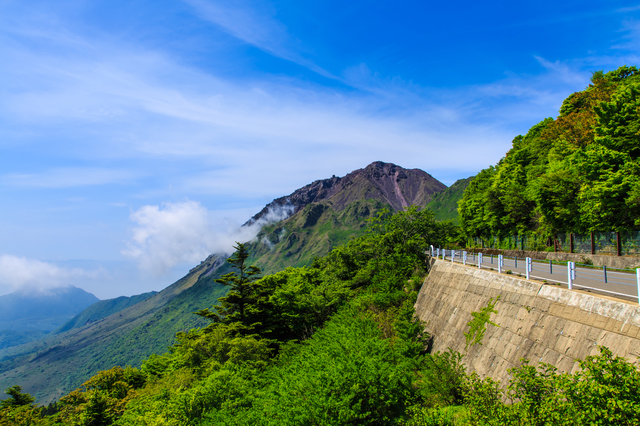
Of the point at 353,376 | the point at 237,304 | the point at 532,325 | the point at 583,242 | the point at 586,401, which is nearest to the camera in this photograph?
the point at 586,401

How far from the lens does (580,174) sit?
29406 millimetres

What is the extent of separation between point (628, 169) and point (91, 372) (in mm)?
218871

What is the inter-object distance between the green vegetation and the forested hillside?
1098cm

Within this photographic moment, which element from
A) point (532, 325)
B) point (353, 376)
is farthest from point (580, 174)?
point (353, 376)

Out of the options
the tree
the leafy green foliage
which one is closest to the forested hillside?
the leafy green foliage

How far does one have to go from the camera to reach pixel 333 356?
1401 cm

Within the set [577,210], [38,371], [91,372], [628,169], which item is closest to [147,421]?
[628,169]

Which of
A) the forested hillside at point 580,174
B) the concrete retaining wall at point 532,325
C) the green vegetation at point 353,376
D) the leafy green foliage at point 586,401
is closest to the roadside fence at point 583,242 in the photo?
the forested hillside at point 580,174

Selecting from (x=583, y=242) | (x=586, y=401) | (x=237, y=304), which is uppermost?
(x=583, y=242)

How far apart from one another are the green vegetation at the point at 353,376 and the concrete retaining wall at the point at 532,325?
22.9 inches

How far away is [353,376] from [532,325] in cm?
575

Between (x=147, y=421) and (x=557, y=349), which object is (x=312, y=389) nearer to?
(x=557, y=349)

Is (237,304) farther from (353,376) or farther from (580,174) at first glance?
(580,174)

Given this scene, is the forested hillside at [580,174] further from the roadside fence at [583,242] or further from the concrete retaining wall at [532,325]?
the concrete retaining wall at [532,325]
